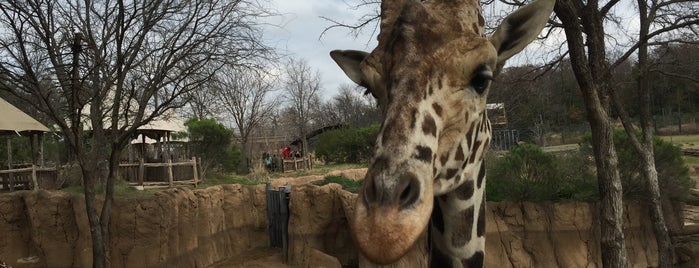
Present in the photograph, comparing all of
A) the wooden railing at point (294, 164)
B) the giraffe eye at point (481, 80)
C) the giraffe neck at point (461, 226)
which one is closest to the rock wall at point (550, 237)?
the giraffe neck at point (461, 226)

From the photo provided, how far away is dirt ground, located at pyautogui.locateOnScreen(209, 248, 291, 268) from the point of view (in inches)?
447

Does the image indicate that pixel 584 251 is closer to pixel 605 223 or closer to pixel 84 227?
pixel 605 223

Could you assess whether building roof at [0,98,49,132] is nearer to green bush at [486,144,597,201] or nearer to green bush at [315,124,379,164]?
green bush at [486,144,597,201]

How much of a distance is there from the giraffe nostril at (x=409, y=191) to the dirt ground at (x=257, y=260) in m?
10.4

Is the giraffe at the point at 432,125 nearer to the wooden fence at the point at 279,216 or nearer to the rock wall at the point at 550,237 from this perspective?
the rock wall at the point at 550,237

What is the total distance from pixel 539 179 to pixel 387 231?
9.63 metres

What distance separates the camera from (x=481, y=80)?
213 centimetres

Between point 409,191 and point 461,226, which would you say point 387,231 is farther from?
point 461,226

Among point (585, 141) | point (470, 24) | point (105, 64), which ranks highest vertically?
point (105, 64)

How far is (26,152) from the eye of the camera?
995 inches

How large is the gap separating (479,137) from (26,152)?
29.3m

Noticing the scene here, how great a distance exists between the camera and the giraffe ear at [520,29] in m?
2.30

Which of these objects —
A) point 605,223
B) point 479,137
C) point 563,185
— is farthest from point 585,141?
point 479,137

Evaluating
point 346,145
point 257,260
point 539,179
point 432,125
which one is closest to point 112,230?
point 257,260
